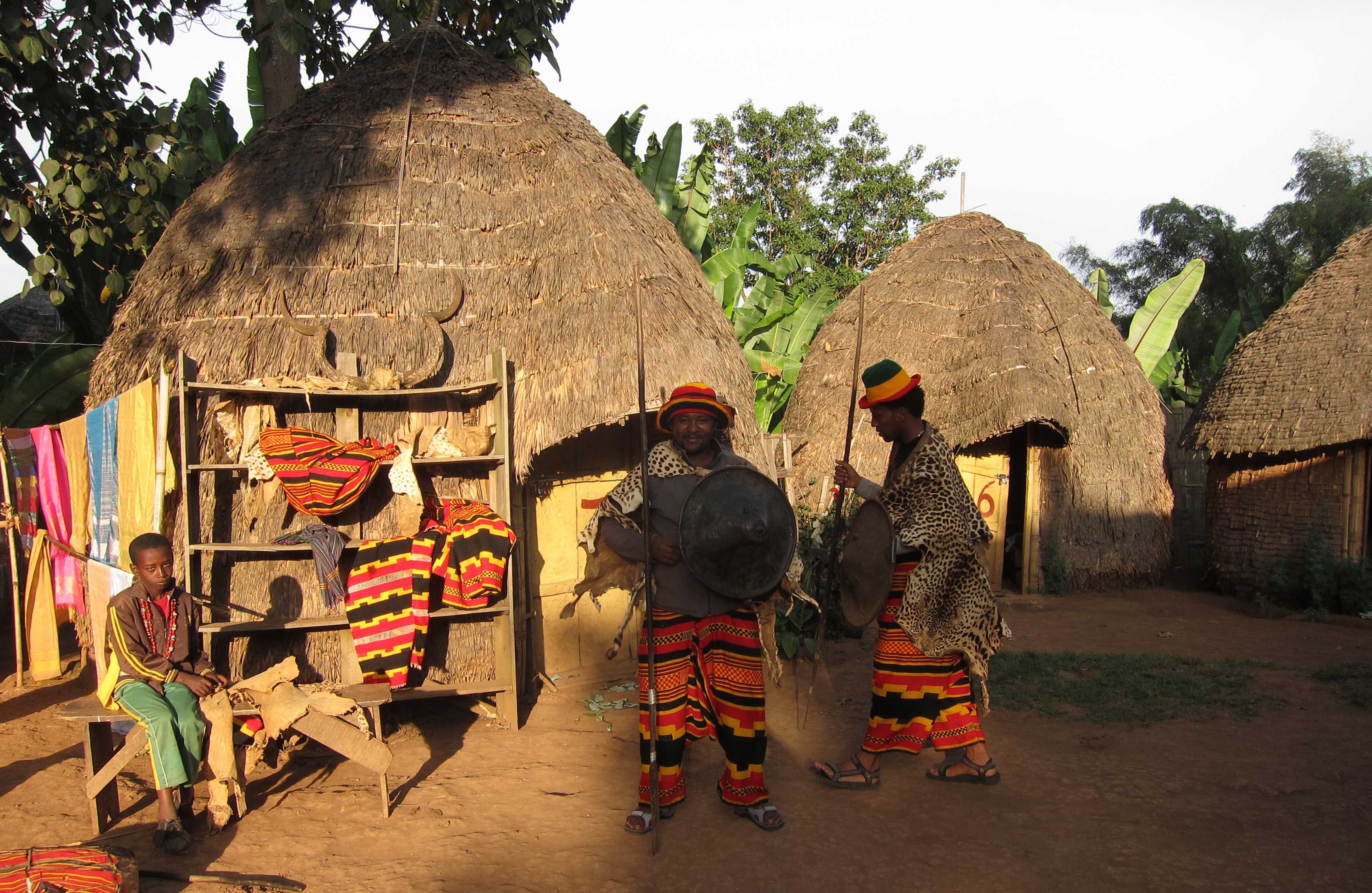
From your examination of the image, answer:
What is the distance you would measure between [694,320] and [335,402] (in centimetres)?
222

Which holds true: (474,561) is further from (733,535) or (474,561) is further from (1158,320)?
(1158,320)

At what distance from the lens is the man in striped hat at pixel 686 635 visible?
12.5 feet

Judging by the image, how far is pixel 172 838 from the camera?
374cm

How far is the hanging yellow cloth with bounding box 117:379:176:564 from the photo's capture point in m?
4.91

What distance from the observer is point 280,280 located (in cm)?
554

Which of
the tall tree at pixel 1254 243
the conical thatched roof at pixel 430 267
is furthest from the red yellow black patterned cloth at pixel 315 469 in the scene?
the tall tree at pixel 1254 243

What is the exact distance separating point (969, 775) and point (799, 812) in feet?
2.80

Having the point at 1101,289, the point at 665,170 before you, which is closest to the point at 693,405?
the point at 665,170

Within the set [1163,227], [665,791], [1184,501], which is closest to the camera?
[665,791]

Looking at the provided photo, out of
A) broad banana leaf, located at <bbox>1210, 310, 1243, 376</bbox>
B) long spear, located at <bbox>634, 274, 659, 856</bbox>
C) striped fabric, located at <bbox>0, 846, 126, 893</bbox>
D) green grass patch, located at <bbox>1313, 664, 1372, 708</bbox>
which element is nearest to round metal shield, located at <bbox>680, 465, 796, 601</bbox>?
long spear, located at <bbox>634, 274, 659, 856</bbox>

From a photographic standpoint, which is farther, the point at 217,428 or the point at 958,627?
the point at 217,428

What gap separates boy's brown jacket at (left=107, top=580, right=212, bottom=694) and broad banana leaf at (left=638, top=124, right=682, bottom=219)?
740 cm

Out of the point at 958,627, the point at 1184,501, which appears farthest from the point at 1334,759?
the point at 1184,501

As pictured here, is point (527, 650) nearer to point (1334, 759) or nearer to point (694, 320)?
point (694, 320)
